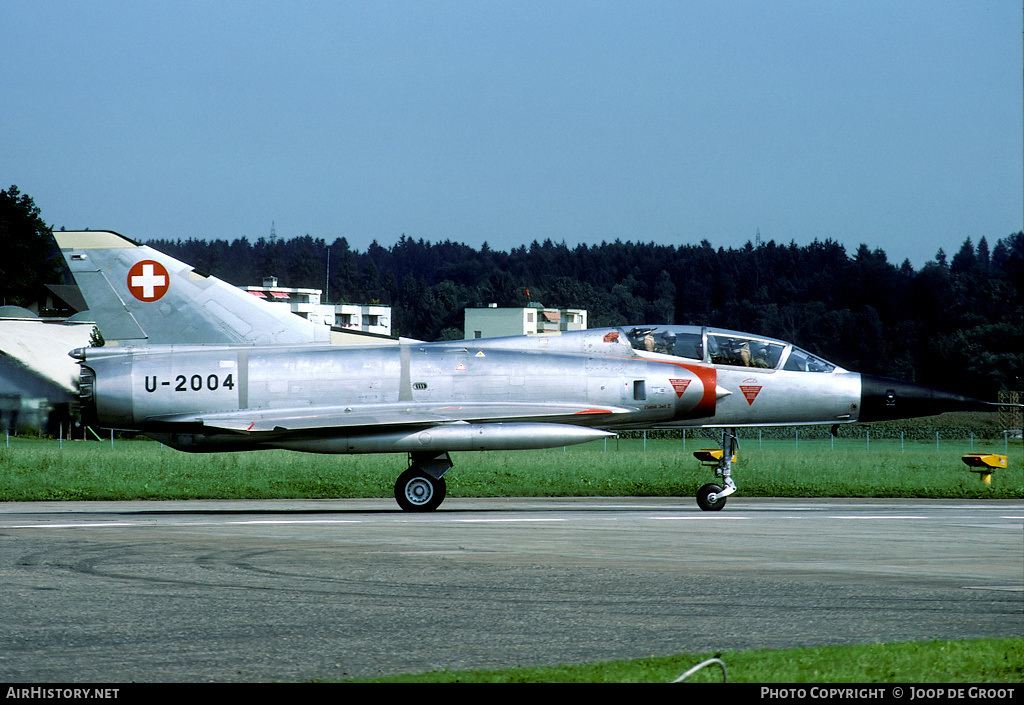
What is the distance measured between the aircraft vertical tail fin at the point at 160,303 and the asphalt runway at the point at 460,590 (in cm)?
363

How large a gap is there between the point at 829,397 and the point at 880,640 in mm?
12515

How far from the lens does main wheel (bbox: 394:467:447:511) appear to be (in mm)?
19297

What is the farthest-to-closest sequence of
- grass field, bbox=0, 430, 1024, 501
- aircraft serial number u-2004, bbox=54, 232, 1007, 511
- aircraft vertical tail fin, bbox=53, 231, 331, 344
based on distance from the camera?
1. grass field, bbox=0, 430, 1024, 501
2. aircraft vertical tail fin, bbox=53, 231, 331, 344
3. aircraft serial number u-2004, bbox=54, 232, 1007, 511

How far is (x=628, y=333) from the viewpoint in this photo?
2059 centimetres

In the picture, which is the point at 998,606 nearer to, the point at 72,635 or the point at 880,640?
the point at 880,640

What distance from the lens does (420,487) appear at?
1936 cm

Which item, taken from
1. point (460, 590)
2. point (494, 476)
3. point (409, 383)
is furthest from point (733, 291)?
point (460, 590)

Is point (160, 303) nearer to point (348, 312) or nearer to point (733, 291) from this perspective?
point (348, 312)

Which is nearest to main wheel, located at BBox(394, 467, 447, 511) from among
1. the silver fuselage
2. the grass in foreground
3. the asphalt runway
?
the silver fuselage

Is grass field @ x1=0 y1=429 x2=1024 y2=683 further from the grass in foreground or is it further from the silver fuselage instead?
the grass in foreground

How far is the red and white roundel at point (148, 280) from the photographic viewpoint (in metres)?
20.1

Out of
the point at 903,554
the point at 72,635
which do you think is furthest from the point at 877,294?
the point at 72,635

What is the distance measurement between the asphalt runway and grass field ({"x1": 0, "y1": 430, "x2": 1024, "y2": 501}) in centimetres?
670

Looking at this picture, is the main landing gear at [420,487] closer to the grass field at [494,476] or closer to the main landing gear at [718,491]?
the main landing gear at [718,491]
